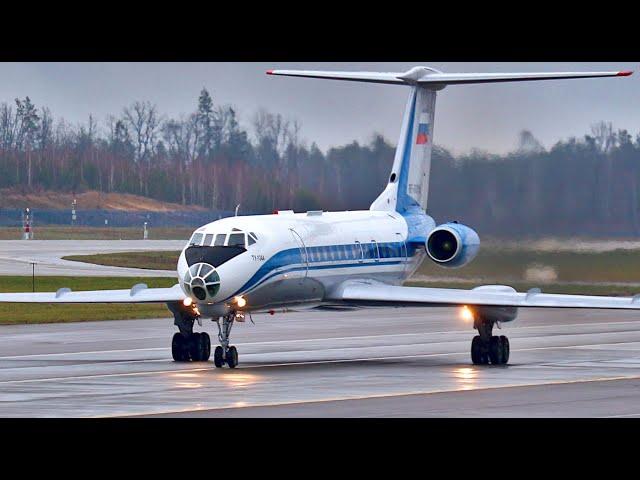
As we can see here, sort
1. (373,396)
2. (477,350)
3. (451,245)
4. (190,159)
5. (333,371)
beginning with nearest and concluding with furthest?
(373,396) < (333,371) < (477,350) < (451,245) < (190,159)

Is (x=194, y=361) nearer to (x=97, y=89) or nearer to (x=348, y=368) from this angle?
(x=348, y=368)

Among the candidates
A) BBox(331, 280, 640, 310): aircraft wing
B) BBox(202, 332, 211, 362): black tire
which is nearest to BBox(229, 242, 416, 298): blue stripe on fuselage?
BBox(331, 280, 640, 310): aircraft wing

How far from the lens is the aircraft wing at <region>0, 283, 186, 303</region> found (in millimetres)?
32656

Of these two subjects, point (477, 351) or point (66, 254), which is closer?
point (477, 351)

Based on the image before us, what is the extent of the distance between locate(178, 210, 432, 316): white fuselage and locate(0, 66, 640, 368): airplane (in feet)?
0.08

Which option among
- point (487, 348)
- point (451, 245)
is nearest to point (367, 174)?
point (451, 245)

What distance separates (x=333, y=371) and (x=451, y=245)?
583 cm

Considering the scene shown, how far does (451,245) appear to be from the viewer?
34750 millimetres

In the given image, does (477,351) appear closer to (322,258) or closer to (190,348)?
(322,258)

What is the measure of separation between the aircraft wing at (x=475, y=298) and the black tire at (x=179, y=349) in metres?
3.48

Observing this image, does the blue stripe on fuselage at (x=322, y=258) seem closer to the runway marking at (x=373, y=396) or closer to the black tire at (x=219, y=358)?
the black tire at (x=219, y=358)

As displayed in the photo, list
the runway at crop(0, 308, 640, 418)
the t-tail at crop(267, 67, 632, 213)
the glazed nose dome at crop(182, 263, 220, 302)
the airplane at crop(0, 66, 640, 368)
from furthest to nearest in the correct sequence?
1. the t-tail at crop(267, 67, 632, 213)
2. the airplane at crop(0, 66, 640, 368)
3. the glazed nose dome at crop(182, 263, 220, 302)
4. the runway at crop(0, 308, 640, 418)

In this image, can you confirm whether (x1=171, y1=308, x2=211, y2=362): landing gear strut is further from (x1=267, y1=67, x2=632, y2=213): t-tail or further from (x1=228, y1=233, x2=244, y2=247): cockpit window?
(x1=267, y1=67, x2=632, y2=213): t-tail

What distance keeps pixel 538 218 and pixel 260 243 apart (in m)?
12.9
